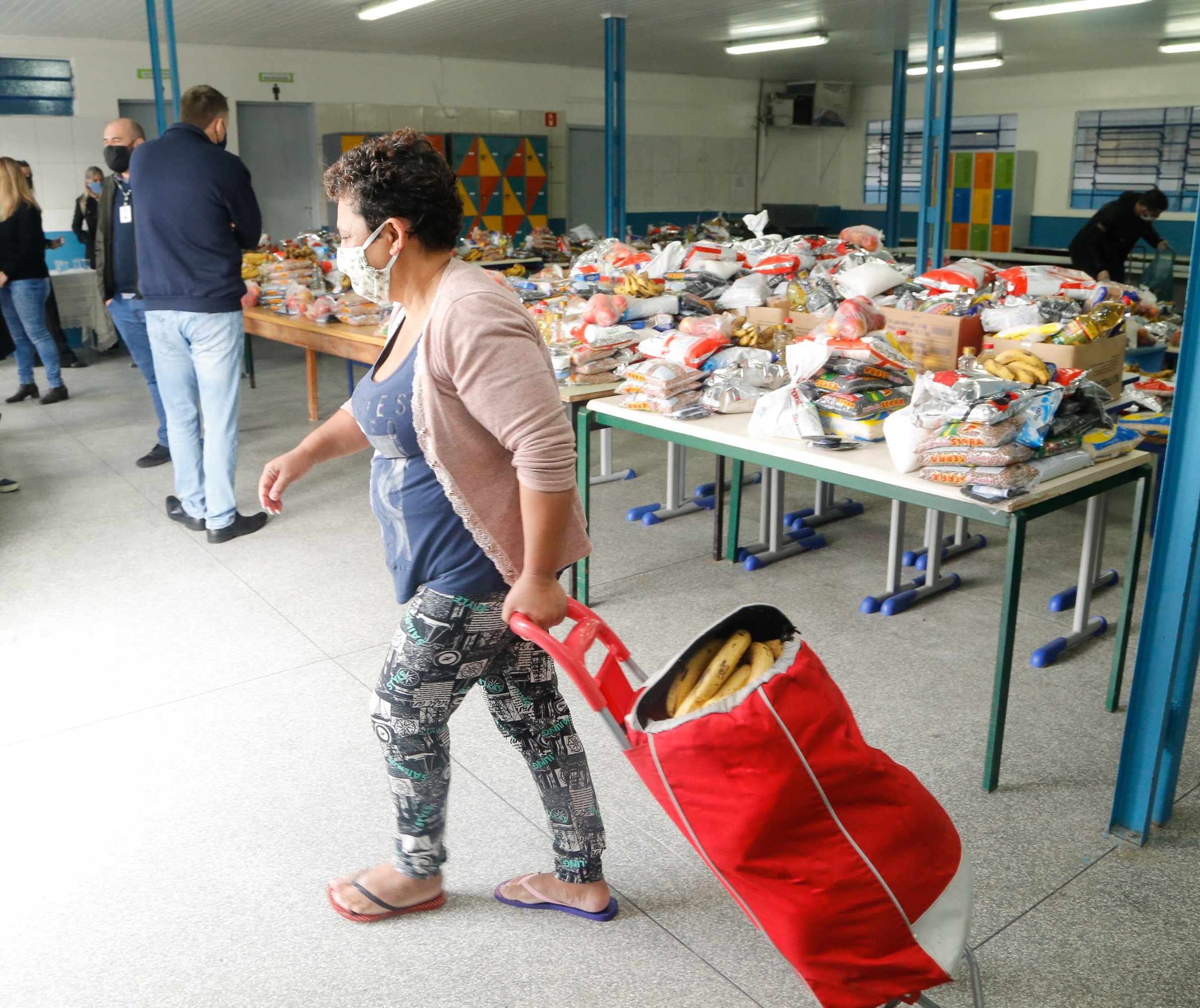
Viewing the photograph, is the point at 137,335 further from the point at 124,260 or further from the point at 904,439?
the point at 904,439

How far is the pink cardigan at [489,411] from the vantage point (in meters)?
1.58

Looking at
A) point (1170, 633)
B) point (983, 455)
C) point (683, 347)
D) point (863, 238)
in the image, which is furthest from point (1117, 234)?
point (1170, 633)

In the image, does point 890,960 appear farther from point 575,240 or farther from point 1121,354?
point 575,240

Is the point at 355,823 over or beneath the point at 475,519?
beneath

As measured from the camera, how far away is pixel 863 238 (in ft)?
16.5

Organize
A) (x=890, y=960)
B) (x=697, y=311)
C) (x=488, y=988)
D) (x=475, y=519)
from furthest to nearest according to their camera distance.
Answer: (x=697, y=311) → (x=488, y=988) → (x=475, y=519) → (x=890, y=960)

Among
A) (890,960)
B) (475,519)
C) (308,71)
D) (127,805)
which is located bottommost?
(127,805)

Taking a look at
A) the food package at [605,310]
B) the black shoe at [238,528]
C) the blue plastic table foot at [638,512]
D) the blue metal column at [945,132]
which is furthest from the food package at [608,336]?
the blue metal column at [945,132]

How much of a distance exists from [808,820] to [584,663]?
0.44 metres

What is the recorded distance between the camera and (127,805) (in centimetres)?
251

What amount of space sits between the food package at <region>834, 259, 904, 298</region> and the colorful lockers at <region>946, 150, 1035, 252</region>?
33.9 ft

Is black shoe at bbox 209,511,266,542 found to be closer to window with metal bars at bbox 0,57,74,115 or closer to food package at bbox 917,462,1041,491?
food package at bbox 917,462,1041,491

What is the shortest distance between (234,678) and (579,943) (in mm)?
1611

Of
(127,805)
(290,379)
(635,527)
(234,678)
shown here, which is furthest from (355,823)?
(290,379)
